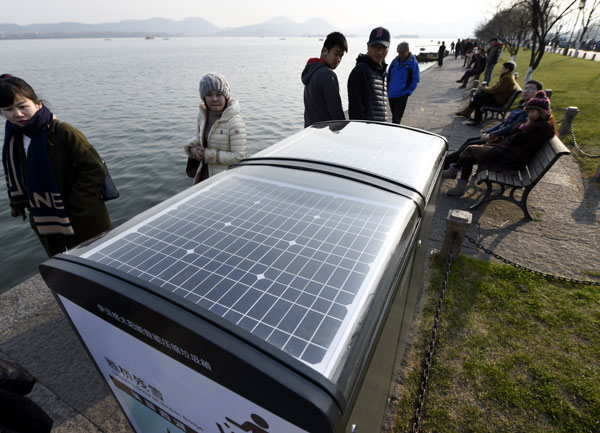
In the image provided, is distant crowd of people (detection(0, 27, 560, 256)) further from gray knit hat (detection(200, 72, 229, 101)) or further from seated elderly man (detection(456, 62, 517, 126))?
seated elderly man (detection(456, 62, 517, 126))

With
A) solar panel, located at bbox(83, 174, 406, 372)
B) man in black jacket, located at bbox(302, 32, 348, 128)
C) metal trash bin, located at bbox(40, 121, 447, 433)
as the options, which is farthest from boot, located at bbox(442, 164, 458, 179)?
solar panel, located at bbox(83, 174, 406, 372)

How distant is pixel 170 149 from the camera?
1148cm

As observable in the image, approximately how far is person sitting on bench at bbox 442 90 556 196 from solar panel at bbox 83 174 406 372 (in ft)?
14.2

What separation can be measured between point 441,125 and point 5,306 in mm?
10790

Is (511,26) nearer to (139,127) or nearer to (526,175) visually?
(139,127)

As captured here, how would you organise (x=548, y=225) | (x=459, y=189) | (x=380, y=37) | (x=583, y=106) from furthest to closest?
(x=583, y=106), (x=459, y=189), (x=548, y=225), (x=380, y=37)

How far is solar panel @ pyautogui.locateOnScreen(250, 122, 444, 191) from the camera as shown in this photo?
215 cm

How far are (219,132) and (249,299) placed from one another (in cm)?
274

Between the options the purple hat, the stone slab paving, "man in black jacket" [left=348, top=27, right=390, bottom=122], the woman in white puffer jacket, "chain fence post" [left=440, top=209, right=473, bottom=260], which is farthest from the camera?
the purple hat

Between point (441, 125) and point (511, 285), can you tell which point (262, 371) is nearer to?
point (511, 285)

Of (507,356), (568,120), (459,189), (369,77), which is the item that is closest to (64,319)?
(507,356)

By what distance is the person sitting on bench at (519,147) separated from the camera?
4.58 meters

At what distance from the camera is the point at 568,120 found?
324 inches

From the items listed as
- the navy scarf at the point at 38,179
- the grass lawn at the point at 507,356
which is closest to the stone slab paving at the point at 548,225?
the grass lawn at the point at 507,356
